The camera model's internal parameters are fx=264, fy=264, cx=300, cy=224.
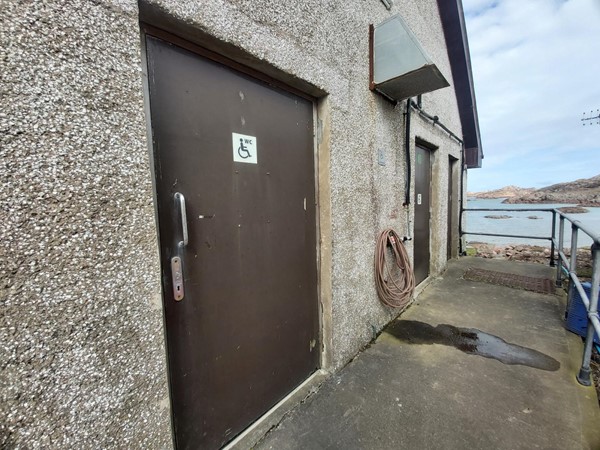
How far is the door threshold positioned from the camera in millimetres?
1525

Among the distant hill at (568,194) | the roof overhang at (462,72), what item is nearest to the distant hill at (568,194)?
the distant hill at (568,194)

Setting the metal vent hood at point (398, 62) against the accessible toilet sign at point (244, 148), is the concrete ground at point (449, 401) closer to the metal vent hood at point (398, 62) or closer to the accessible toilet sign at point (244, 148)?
the accessible toilet sign at point (244, 148)

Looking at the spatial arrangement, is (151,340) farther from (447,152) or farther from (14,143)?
(447,152)

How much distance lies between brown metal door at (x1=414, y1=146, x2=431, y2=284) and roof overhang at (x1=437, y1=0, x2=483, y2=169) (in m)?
2.40

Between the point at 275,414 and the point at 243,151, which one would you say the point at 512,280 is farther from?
the point at 243,151

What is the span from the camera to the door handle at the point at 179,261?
122 centimetres

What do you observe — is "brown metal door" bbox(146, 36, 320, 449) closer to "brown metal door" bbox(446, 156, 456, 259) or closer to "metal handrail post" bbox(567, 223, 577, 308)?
"metal handrail post" bbox(567, 223, 577, 308)

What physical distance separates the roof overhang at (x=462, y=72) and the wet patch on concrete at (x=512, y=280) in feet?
11.0

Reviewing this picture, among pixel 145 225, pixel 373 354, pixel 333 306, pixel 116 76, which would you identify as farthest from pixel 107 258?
pixel 373 354

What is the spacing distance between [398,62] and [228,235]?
204 cm

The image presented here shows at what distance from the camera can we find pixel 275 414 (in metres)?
1.71

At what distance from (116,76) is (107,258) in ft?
2.17

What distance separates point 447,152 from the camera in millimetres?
4625

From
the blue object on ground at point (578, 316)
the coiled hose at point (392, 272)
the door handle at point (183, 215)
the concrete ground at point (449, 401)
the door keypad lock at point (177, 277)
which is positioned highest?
the door handle at point (183, 215)
